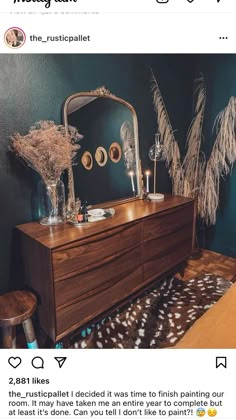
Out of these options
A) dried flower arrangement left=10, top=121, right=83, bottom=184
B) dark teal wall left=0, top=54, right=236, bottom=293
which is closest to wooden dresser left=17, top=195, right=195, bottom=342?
dark teal wall left=0, top=54, right=236, bottom=293

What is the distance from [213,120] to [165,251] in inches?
55.5

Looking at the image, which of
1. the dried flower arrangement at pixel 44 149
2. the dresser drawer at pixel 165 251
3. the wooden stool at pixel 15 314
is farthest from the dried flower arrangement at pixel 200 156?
the wooden stool at pixel 15 314

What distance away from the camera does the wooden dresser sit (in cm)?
112

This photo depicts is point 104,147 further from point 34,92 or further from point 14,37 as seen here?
point 14,37

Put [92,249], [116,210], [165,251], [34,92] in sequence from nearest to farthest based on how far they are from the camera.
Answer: [92,249], [34,92], [116,210], [165,251]

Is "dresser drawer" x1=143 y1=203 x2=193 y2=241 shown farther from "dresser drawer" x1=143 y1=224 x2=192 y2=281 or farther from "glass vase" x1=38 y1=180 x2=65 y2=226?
"glass vase" x1=38 y1=180 x2=65 y2=226

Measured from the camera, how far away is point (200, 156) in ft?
8.03

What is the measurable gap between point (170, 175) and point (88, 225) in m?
1.28

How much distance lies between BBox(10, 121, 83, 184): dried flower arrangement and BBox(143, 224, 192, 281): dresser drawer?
0.72 metres

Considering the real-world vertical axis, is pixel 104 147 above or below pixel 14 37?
below

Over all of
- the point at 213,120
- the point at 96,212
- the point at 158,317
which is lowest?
the point at 158,317
